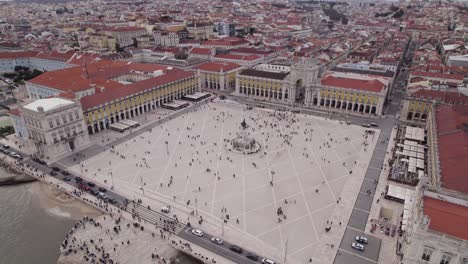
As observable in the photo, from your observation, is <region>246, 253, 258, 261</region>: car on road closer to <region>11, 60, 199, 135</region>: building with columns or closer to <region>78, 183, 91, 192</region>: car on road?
<region>78, 183, 91, 192</region>: car on road

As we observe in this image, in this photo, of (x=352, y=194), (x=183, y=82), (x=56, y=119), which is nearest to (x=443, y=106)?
(x=352, y=194)

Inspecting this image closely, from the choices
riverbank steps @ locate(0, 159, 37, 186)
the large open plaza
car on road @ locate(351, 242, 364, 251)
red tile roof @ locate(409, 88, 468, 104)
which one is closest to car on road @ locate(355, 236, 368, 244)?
car on road @ locate(351, 242, 364, 251)

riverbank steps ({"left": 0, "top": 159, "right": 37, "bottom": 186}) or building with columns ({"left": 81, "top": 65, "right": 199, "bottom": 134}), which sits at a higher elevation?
building with columns ({"left": 81, "top": 65, "right": 199, "bottom": 134})

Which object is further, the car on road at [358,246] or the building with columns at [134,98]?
the building with columns at [134,98]

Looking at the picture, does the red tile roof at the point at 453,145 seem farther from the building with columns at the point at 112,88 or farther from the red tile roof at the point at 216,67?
the building with columns at the point at 112,88

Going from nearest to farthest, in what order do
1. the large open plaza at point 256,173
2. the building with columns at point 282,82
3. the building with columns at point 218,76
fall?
the large open plaza at point 256,173 → the building with columns at point 282,82 → the building with columns at point 218,76

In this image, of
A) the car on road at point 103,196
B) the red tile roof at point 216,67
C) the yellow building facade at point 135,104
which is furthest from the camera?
the red tile roof at point 216,67

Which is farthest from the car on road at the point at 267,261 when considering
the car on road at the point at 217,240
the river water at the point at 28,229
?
the river water at the point at 28,229

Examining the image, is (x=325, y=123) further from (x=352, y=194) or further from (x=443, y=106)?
(x=352, y=194)

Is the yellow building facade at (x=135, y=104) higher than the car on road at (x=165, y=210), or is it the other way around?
the yellow building facade at (x=135, y=104)
